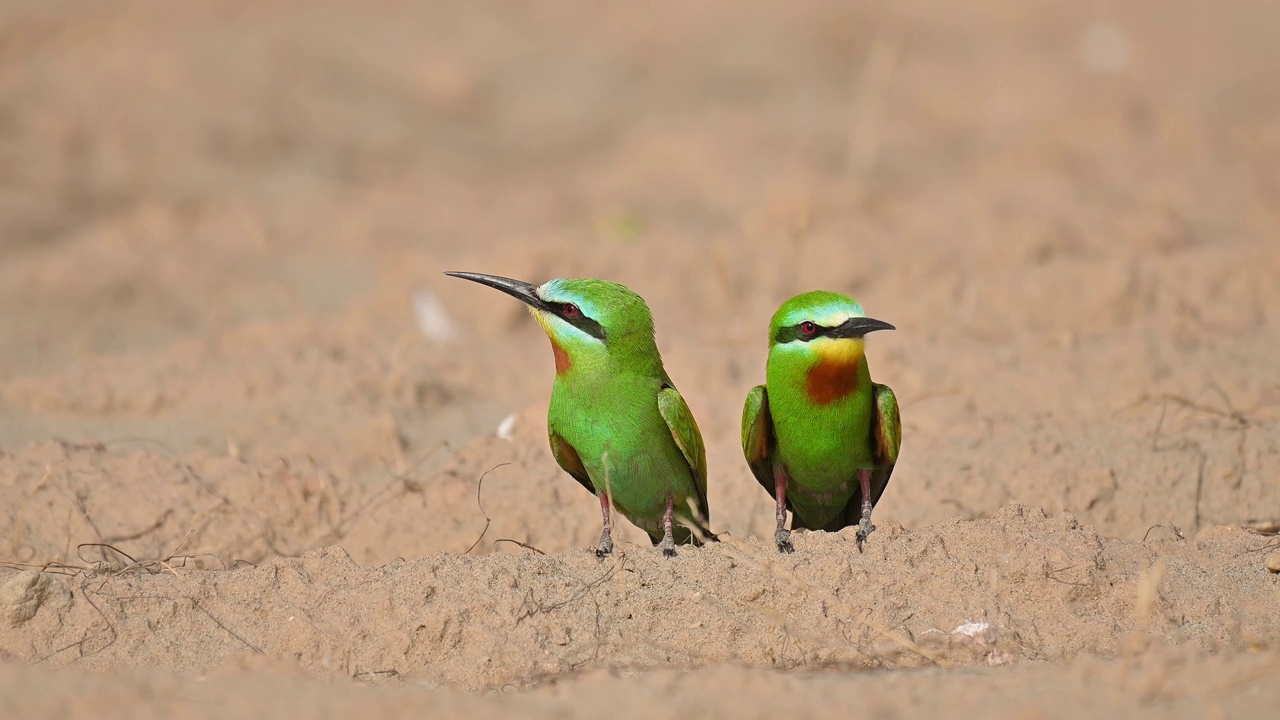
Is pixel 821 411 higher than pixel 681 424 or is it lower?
higher

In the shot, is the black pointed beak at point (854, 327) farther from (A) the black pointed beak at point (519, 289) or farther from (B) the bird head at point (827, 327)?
(A) the black pointed beak at point (519, 289)

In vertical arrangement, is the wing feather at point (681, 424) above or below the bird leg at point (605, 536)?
above

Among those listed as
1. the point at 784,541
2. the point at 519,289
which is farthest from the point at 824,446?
the point at 519,289

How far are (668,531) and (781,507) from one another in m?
0.34

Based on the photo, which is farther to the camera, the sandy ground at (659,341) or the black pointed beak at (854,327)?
the black pointed beak at (854,327)

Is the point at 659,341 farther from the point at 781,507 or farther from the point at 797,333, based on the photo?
the point at 797,333

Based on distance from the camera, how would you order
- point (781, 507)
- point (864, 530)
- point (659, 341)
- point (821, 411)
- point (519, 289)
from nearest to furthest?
1. point (864, 530)
2. point (821, 411)
3. point (781, 507)
4. point (519, 289)
5. point (659, 341)

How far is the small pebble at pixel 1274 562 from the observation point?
11.2ft

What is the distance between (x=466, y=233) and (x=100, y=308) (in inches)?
85.5

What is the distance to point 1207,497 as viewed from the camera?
14.6 ft

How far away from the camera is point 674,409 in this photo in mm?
3938

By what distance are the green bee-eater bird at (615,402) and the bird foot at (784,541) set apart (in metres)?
0.27

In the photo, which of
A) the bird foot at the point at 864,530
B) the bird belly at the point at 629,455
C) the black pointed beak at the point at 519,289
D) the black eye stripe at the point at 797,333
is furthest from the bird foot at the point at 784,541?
the black pointed beak at the point at 519,289

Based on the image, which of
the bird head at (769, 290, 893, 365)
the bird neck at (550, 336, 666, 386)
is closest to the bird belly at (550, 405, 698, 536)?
the bird neck at (550, 336, 666, 386)
